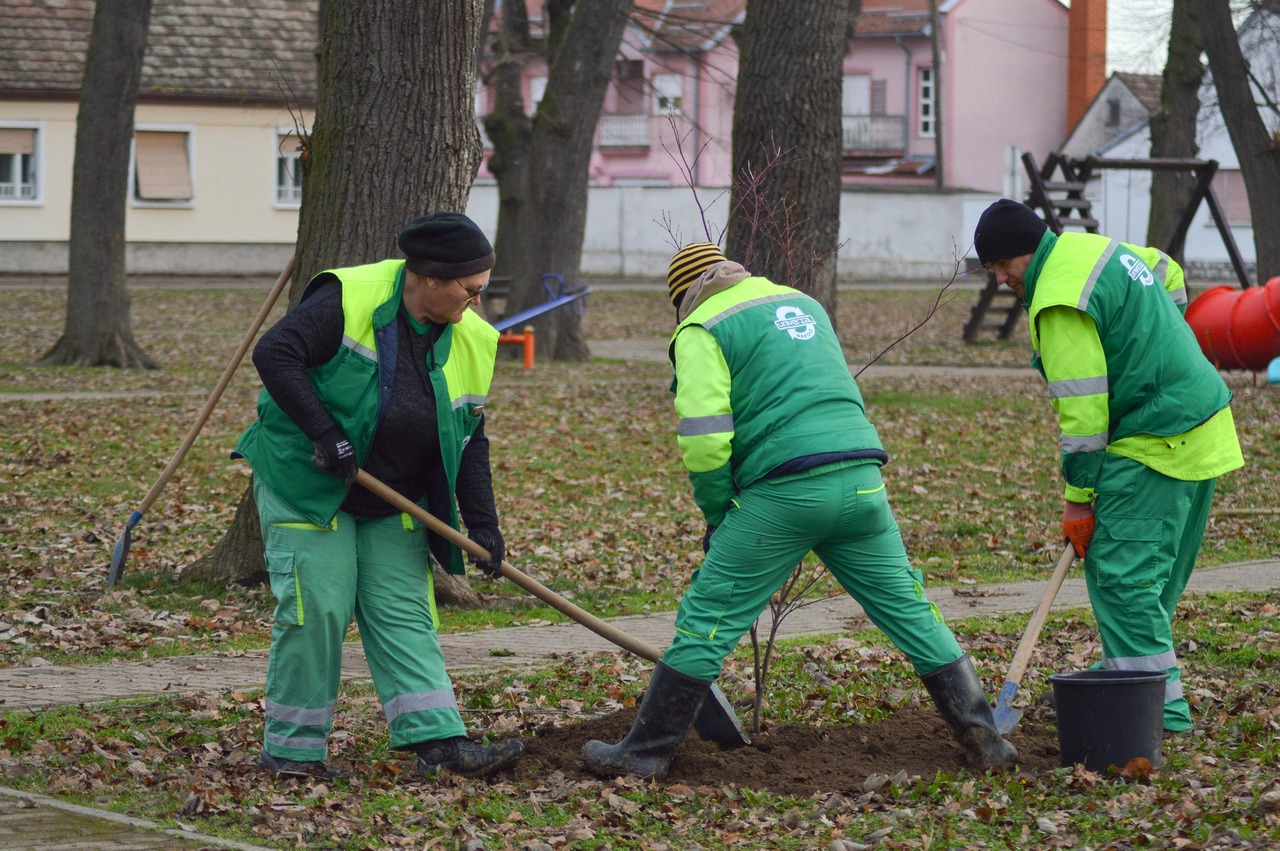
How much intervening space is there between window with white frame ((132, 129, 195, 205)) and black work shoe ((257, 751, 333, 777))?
31.8m

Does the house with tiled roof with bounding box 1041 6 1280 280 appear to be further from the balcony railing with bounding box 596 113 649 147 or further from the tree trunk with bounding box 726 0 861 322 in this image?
the tree trunk with bounding box 726 0 861 322

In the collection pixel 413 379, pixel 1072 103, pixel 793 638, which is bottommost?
pixel 793 638

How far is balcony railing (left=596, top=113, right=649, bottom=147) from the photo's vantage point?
48000mm

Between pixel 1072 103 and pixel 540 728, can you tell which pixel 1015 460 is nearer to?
pixel 540 728

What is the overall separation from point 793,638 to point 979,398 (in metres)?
8.67

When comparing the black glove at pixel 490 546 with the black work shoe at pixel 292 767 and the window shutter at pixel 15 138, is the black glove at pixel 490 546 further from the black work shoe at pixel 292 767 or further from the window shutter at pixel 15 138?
the window shutter at pixel 15 138

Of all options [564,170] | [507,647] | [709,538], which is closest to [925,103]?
[564,170]

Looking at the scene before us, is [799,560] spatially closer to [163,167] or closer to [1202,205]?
[163,167]

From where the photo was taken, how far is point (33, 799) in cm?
479

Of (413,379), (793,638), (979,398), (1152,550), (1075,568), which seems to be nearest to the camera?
(413,379)

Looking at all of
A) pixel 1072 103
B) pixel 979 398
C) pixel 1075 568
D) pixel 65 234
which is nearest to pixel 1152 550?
pixel 1075 568

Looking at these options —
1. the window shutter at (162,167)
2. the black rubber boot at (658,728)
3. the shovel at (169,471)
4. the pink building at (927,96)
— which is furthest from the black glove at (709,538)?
the pink building at (927,96)

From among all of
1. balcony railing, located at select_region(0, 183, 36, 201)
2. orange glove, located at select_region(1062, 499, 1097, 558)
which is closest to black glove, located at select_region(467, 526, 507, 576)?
orange glove, located at select_region(1062, 499, 1097, 558)

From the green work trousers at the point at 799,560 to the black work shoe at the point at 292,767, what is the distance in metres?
1.19
